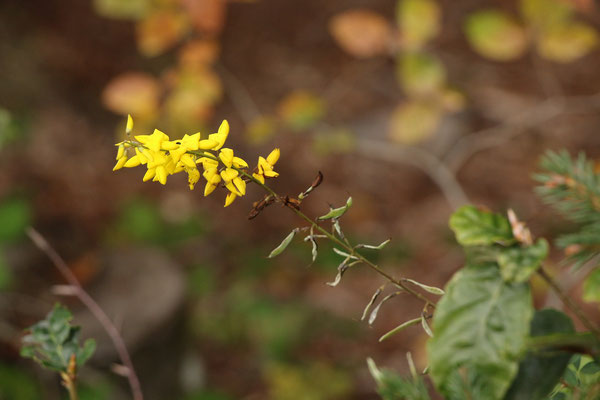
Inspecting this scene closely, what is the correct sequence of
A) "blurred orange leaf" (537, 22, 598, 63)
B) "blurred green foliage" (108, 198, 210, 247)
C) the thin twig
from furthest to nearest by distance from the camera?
"blurred green foliage" (108, 198, 210, 247)
"blurred orange leaf" (537, 22, 598, 63)
the thin twig

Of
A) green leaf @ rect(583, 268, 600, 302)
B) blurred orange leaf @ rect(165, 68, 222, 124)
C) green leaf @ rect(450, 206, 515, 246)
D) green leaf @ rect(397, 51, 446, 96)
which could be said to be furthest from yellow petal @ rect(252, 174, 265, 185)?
blurred orange leaf @ rect(165, 68, 222, 124)

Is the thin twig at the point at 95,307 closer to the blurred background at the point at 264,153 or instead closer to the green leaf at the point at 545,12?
the blurred background at the point at 264,153

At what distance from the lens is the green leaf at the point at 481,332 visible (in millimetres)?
352

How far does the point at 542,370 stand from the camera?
1.24 feet

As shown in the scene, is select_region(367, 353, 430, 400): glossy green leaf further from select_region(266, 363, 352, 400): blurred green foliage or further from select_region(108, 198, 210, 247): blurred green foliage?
select_region(108, 198, 210, 247): blurred green foliage

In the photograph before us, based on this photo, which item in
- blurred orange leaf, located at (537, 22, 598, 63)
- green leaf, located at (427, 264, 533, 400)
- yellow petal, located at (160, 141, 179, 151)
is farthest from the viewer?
blurred orange leaf, located at (537, 22, 598, 63)

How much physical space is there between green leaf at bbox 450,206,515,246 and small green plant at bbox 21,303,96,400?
37 cm

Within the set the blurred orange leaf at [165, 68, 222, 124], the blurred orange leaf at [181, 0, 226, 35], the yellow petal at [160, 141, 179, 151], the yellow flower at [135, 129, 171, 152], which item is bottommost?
the yellow petal at [160, 141, 179, 151]

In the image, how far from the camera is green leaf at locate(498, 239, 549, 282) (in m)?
0.35

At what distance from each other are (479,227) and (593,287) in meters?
0.11

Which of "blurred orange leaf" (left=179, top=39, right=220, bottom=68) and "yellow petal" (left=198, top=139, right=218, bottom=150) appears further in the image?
"blurred orange leaf" (left=179, top=39, right=220, bottom=68)

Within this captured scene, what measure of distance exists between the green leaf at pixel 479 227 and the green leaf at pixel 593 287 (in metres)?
0.09

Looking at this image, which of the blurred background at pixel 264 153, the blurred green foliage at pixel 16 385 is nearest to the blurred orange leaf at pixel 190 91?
the blurred background at pixel 264 153

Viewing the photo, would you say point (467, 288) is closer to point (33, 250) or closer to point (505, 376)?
point (505, 376)
